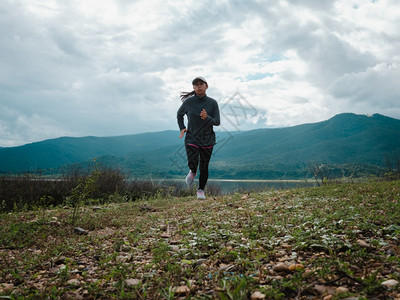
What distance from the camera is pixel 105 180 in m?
13.4

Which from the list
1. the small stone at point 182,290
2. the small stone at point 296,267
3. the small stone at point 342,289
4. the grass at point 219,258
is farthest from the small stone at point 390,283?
the small stone at point 182,290

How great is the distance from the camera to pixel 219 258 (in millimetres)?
2959

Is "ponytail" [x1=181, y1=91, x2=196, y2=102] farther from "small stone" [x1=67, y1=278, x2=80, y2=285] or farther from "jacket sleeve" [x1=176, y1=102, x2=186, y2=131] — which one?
"small stone" [x1=67, y1=278, x2=80, y2=285]

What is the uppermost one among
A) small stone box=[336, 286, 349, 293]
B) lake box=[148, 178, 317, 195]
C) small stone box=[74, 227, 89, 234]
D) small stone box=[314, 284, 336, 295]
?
small stone box=[336, 286, 349, 293]

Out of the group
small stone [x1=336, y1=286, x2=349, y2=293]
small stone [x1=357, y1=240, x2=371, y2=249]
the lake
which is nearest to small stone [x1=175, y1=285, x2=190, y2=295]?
small stone [x1=336, y1=286, x2=349, y2=293]

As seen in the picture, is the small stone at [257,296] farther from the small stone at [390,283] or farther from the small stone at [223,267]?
the small stone at [390,283]

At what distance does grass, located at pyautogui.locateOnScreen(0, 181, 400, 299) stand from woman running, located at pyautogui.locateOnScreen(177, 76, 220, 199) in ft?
12.8

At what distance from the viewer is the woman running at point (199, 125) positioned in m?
8.60

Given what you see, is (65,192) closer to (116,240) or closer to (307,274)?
(116,240)

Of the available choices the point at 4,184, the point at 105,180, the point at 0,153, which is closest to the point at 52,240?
the point at 4,184

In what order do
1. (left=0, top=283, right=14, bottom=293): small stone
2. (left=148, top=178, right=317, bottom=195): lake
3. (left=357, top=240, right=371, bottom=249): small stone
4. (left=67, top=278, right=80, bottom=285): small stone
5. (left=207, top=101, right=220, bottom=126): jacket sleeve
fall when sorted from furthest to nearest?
(left=148, top=178, right=317, bottom=195): lake, (left=207, top=101, right=220, bottom=126): jacket sleeve, (left=357, top=240, right=371, bottom=249): small stone, (left=67, top=278, right=80, bottom=285): small stone, (left=0, top=283, right=14, bottom=293): small stone

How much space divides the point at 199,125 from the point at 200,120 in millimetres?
153

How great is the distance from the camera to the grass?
2.22 metres

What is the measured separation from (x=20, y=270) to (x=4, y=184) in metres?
9.25
